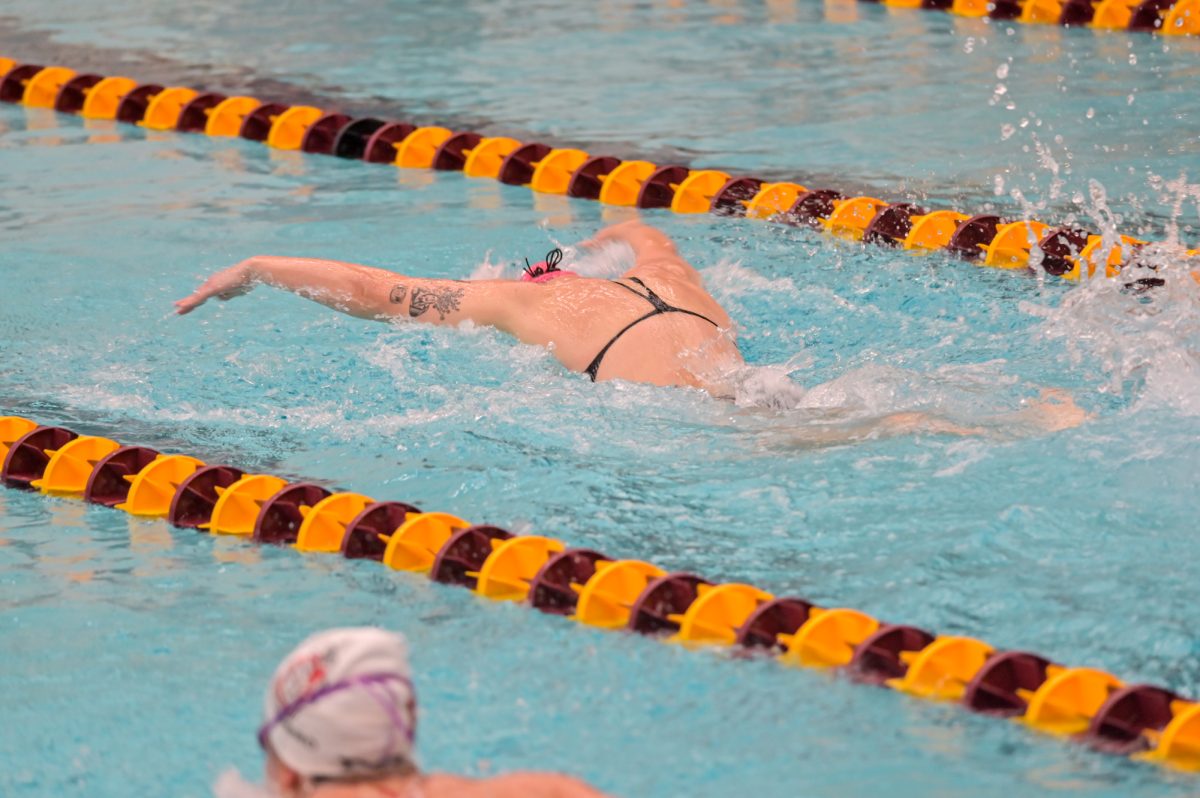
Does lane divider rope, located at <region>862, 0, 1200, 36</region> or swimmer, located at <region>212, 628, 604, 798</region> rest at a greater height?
lane divider rope, located at <region>862, 0, 1200, 36</region>

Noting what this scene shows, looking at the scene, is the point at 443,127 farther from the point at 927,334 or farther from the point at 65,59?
the point at 927,334

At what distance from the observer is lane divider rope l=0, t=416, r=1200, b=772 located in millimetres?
2758

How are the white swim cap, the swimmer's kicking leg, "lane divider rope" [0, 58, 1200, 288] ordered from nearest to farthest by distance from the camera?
the white swim cap < the swimmer's kicking leg < "lane divider rope" [0, 58, 1200, 288]

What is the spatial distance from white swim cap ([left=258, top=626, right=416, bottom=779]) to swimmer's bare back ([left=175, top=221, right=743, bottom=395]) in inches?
97.4

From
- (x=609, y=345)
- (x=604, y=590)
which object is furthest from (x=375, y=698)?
(x=609, y=345)

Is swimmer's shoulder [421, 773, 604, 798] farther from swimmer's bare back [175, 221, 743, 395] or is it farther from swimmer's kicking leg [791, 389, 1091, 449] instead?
swimmer's bare back [175, 221, 743, 395]

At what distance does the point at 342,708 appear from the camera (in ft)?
6.10

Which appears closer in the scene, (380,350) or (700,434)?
(700,434)

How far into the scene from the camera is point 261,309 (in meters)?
5.51

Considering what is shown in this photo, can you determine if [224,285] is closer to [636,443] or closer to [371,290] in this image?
[371,290]

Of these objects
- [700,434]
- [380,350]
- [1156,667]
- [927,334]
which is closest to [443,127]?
[380,350]

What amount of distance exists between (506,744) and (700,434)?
1398mm

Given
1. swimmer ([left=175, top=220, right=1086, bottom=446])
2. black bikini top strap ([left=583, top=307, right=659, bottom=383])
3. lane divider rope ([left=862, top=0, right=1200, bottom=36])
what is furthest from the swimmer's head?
lane divider rope ([left=862, top=0, right=1200, bottom=36])

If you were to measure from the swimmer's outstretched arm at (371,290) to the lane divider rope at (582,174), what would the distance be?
172 cm
